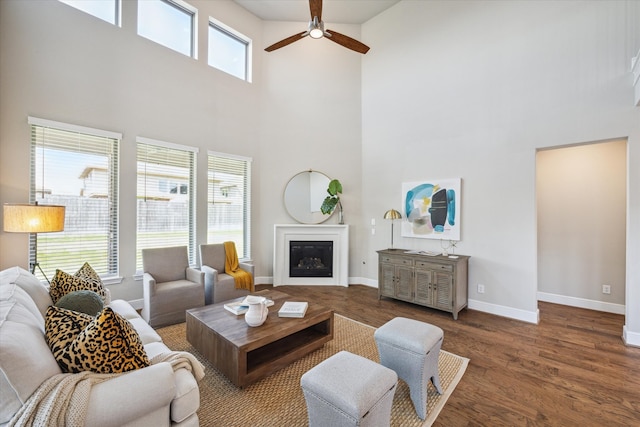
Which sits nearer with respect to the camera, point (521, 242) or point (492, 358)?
point (492, 358)

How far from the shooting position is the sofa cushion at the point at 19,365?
1.08 m

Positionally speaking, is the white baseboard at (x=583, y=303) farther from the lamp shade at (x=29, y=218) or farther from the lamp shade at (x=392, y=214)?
the lamp shade at (x=29, y=218)

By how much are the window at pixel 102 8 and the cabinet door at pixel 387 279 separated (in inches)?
208

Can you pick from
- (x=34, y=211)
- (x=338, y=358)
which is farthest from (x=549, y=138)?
(x=34, y=211)

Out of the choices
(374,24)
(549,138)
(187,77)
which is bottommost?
(549,138)

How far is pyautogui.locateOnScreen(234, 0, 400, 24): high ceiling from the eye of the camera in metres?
5.12

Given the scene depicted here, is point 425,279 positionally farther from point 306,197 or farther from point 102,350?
point 102,350

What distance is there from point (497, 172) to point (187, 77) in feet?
16.5

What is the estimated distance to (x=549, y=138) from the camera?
356 centimetres

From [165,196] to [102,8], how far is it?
2638 mm

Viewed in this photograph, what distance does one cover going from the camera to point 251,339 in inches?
85.5

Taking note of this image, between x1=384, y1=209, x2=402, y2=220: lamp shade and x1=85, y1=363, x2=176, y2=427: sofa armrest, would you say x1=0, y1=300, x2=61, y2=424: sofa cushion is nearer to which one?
x1=85, y1=363, x2=176, y2=427: sofa armrest

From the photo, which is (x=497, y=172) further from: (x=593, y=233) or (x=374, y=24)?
(x=374, y=24)

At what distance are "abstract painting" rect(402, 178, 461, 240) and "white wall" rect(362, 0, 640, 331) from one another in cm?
13
